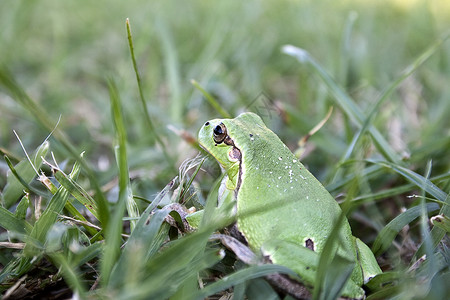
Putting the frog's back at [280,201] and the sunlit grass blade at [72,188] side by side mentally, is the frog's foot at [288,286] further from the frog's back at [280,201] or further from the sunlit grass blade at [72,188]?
the sunlit grass blade at [72,188]

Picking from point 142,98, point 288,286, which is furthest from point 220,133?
point 288,286

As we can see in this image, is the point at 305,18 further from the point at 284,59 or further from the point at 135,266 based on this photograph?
the point at 135,266

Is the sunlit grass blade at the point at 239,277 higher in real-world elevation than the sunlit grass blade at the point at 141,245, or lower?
lower

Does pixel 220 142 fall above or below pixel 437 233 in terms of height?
above

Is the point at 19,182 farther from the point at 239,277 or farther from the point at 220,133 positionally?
the point at 239,277

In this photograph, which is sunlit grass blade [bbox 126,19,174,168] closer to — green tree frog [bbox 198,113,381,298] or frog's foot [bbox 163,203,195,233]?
green tree frog [bbox 198,113,381,298]

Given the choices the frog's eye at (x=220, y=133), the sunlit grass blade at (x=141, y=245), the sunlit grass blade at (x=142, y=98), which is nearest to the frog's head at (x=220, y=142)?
the frog's eye at (x=220, y=133)

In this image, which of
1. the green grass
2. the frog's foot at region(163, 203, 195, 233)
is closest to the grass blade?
the green grass
